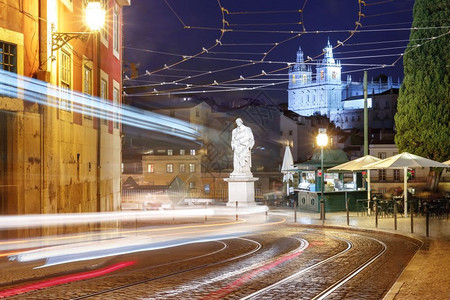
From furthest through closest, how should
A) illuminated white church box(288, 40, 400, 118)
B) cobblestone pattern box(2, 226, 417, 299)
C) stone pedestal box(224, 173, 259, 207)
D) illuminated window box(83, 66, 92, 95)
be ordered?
illuminated white church box(288, 40, 400, 118)
stone pedestal box(224, 173, 259, 207)
illuminated window box(83, 66, 92, 95)
cobblestone pattern box(2, 226, 417, 299)

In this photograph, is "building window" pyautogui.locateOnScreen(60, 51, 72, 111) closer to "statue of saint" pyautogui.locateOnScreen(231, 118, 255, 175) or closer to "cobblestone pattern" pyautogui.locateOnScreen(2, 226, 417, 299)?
"cobblestone pattern" pyautogui.locateOnScreen(2, 226, 417, 299)

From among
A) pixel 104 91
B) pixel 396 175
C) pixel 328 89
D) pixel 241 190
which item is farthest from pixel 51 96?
pixel 328 89

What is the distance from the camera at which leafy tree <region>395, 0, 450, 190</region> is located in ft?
114

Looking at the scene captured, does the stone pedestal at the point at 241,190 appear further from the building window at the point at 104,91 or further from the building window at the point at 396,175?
the building window at the point at 396,175

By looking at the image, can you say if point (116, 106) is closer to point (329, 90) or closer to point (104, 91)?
point (104, 91)

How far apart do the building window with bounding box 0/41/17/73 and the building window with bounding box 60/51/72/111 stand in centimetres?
258

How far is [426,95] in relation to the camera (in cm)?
3553

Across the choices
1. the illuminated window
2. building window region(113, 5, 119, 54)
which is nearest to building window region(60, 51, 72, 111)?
the illuminated window

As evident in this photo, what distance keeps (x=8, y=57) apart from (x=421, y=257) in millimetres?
10272

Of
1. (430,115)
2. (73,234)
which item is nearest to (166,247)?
(73,234)

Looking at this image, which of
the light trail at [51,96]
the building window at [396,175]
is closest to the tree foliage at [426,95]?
the light trail at [51,96]

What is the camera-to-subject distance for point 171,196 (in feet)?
134

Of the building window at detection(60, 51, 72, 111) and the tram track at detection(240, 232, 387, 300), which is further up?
the building window at detection(60, 51, 72, 111)

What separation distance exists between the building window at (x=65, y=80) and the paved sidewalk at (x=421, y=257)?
33.5 ft
